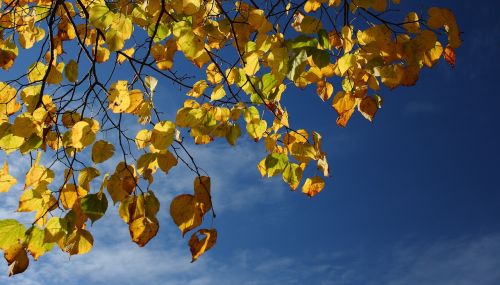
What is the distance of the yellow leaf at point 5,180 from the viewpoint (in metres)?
3.34

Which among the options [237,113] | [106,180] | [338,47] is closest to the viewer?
[106,180]

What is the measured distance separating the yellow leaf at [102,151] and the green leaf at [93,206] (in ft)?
1.01

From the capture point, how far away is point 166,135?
8.64ft

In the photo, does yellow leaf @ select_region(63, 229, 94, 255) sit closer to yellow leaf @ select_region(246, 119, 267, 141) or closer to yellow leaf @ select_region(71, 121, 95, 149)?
yellow leaf @ select_region(71, 121, 95, 149)

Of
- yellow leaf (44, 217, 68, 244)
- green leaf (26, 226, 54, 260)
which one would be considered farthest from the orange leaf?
green leaf (26, 226, 54, 260)

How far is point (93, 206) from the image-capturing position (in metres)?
2.54

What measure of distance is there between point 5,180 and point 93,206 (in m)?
1.24

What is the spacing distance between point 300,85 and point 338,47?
2.47ft

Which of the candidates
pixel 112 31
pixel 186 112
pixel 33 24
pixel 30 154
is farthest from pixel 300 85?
pixel 33 24

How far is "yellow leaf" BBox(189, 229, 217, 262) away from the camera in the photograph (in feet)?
8.00

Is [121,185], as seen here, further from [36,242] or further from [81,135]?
[36,242]

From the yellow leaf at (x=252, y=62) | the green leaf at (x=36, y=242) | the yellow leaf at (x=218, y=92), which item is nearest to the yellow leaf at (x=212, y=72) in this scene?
the yellow leaf at (x=218, y=92)

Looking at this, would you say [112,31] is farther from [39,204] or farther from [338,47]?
[338,47]

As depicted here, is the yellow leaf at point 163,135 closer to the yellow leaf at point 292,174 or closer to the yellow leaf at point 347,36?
the yellow leaf at point 292,174
